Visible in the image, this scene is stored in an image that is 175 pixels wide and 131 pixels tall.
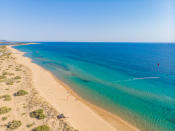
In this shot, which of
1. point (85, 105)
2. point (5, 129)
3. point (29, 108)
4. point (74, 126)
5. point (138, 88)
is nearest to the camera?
point (5, 129)

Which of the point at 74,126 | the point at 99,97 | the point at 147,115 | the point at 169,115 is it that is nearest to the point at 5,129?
the point at 74,126

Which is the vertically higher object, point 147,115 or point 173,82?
point 173,82

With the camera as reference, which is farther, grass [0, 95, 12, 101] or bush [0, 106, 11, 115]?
grass [0, 95, 12, 101]

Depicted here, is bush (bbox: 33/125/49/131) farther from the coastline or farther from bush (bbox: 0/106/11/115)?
bush (bbox: 0/106/11/115)

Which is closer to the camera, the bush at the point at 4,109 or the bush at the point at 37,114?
the bush at the point at 37,114

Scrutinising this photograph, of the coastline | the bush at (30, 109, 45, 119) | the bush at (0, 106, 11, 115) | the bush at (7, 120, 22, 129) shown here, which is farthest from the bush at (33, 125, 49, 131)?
the bush at (0, 106, 11, 115)

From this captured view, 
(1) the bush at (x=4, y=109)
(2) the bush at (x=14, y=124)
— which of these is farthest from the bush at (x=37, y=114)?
(1) the bush at (x=4, y=109)

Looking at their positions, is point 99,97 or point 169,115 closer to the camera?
point 169,115

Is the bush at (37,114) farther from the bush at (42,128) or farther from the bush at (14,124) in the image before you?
the bush at (42,128)

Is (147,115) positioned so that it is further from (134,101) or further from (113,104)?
(113,104)

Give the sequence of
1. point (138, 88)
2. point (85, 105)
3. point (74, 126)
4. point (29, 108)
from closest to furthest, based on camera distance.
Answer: point (74, 126)
point (29, 108)
point (85, 105)
point (138, 88)

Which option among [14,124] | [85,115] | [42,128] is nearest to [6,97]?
[14,124]
